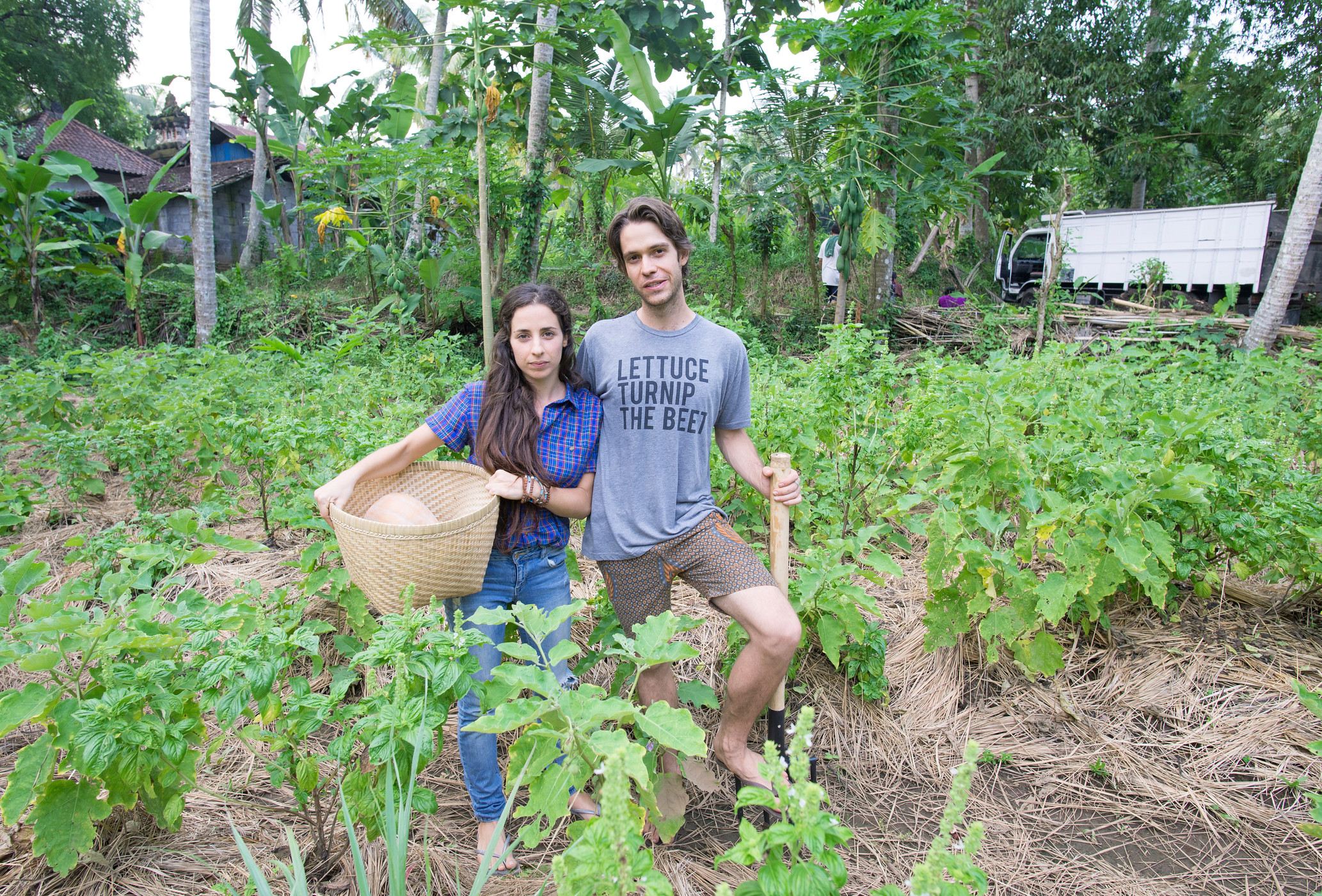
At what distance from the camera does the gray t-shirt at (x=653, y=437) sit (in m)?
2.09

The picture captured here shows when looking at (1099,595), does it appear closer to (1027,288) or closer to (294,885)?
(294,885)

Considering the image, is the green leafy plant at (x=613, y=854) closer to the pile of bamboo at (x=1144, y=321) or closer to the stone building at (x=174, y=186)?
the pile of bamboo at (x=1144, y=321)

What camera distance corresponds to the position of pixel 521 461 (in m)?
2.03

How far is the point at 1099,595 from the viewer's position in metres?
2.32

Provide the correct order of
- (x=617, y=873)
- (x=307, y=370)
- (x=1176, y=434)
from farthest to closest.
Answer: (x=307, y=370) < (x=1176, y=434) < (x=617, y=873)

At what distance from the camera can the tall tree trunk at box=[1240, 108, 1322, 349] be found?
24.5 ft

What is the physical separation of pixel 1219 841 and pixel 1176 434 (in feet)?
4.35

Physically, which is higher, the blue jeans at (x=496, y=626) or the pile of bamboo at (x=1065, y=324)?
the pile of bamboo at (x=1065, y=324)

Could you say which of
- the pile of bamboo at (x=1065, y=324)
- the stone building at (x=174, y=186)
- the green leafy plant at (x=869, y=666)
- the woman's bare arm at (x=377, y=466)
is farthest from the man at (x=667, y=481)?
the stone building at (x=174, y=186)

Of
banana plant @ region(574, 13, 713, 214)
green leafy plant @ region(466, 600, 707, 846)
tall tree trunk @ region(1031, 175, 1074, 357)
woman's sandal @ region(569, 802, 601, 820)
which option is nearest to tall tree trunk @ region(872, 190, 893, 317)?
tall tree trunk @ region(1031, 175, 1074, 357)

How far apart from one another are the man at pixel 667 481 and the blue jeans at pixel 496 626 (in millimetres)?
149

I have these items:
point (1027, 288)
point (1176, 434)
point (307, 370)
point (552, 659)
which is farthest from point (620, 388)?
point (1027, 288)

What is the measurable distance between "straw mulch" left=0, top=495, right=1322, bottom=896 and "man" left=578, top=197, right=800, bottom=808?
0.39 m

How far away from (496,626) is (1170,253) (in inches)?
611
